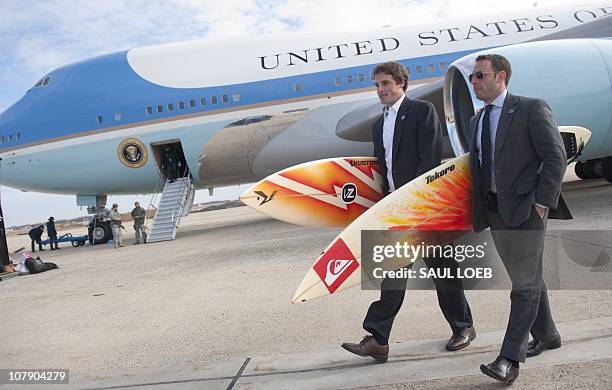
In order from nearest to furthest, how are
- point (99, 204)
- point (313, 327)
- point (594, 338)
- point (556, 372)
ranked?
point (556, 372), point (594, 338), point (313, 327), point (99, 204)

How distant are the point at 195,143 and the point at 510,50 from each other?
7184mm

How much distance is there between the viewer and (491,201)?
232cm

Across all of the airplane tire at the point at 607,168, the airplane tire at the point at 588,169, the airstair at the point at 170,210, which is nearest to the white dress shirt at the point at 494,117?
the airstair at the point at 170,210

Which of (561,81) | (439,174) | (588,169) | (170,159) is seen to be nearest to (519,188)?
(439,174)

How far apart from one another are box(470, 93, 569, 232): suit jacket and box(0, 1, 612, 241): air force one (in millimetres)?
7492

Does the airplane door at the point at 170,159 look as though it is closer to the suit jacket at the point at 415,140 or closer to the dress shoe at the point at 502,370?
the suit jacket at the point at 415,140

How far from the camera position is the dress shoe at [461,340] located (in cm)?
240

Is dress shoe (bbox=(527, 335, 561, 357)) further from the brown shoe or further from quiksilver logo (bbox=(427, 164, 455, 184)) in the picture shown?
quiksilver logo (bbox=(427, 164, 455, 184))

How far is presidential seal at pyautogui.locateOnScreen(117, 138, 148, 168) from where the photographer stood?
10.8 meters

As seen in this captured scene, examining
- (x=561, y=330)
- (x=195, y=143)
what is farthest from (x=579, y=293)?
(x=195, y=143)

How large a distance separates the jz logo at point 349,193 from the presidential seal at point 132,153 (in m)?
8.65

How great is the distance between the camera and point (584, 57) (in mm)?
6102

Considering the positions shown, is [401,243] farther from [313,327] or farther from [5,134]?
[5,134]

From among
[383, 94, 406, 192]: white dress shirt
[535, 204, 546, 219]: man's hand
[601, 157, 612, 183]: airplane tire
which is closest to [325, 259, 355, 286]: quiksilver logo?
[383, 94, 406, 192]: white dress shirt
